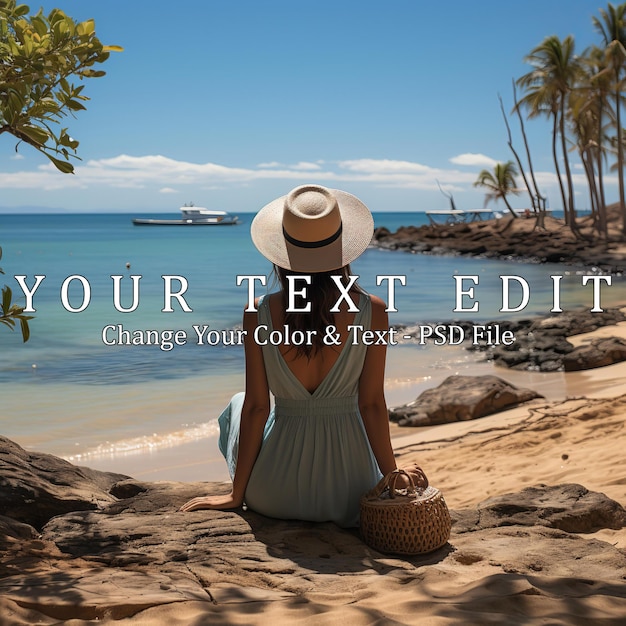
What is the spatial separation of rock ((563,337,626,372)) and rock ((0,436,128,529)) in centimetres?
673

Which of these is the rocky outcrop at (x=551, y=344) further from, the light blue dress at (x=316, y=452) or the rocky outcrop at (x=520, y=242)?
the rocky outcrop at (x=520, y=242)

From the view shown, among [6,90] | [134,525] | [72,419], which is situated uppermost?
[6,90]

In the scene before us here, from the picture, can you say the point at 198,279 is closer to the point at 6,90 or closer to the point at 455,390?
the point at 455,390

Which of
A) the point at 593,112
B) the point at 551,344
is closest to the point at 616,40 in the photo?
the point at 593,112

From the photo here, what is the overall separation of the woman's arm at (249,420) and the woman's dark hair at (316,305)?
162 millimetres

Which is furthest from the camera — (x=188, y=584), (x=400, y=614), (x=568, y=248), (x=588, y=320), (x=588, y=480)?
(x=568, y=248)

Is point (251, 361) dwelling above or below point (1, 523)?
above

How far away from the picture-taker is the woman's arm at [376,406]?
306 centimetres

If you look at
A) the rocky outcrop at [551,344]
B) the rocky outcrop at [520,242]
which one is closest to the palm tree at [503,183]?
the rocky outcrop at [520,242]

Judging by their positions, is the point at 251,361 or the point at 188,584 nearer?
the point at 188,584

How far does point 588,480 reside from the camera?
4.41m

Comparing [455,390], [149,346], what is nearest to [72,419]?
[455,390]

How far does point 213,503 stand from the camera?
313 cm

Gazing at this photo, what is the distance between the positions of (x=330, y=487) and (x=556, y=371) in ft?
22.3
